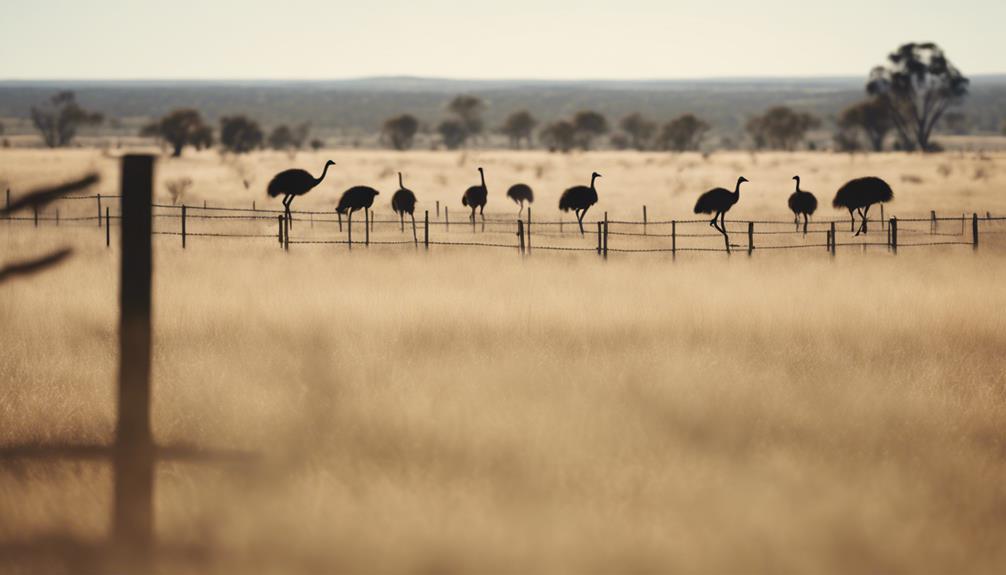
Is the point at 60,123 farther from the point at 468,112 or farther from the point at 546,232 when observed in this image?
the point at 546,232

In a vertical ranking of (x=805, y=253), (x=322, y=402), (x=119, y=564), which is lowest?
(x=119, y=564)

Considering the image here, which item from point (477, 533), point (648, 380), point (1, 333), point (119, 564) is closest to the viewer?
point (119, 564)

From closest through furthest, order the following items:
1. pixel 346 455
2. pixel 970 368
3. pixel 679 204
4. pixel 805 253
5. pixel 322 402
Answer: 1. pixel 346 455
2. pixel 322 402
3. pixel 970 368
4. pixel 805 253
5. pixel 679 204

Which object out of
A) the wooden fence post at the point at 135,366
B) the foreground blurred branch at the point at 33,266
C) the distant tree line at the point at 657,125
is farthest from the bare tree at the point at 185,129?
the foreground blurred branch at the point at 33,266

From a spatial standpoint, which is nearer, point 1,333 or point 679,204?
point 1,333

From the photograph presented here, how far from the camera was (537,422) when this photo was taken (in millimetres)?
7363

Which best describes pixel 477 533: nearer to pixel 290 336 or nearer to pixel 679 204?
pixel 290 336

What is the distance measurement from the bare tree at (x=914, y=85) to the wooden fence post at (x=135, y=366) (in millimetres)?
86482

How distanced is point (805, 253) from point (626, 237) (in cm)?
556

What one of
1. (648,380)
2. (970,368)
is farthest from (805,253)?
(648,380)

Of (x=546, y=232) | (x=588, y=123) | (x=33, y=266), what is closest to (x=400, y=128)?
(x=588, y=123)

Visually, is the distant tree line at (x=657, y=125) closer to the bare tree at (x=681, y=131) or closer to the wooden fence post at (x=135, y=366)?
the bare tree at (x=681, y=131)

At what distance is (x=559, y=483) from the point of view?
627 centimetres

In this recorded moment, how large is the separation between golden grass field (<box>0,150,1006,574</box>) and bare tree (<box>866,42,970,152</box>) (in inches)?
2959
